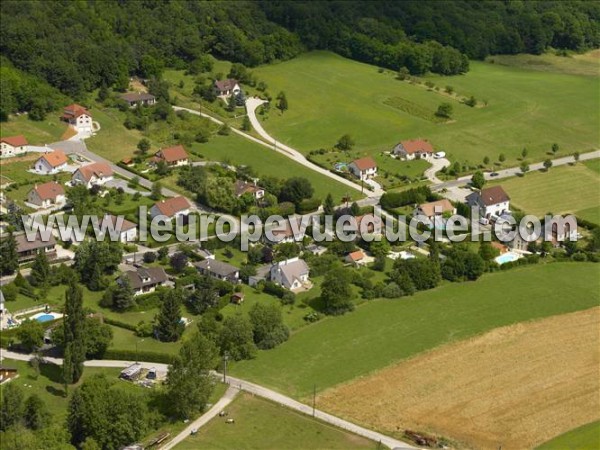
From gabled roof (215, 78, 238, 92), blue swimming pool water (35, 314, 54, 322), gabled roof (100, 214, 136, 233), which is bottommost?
blue swimming pool water (35, 314, 54, 322)

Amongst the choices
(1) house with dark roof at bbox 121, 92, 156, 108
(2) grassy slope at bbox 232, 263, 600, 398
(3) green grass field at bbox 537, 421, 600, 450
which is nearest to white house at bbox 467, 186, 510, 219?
(2) grassy slope at bbox 232, 263, 600, 398

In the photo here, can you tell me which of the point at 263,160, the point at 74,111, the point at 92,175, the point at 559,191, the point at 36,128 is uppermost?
the point at 74,111

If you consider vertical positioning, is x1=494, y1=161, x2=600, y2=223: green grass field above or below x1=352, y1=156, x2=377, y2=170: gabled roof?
below

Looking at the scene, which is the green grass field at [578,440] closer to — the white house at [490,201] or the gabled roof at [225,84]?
the white house at [490,201]

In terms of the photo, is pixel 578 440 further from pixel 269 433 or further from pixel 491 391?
pixel 269 433

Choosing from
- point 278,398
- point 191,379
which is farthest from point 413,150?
point 191,379

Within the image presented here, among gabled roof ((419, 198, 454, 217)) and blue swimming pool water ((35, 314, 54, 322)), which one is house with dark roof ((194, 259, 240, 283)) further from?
gabled roof ((419, 198, 454, 217))

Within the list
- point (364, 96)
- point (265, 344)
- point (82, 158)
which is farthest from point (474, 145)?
point (265, 344)
